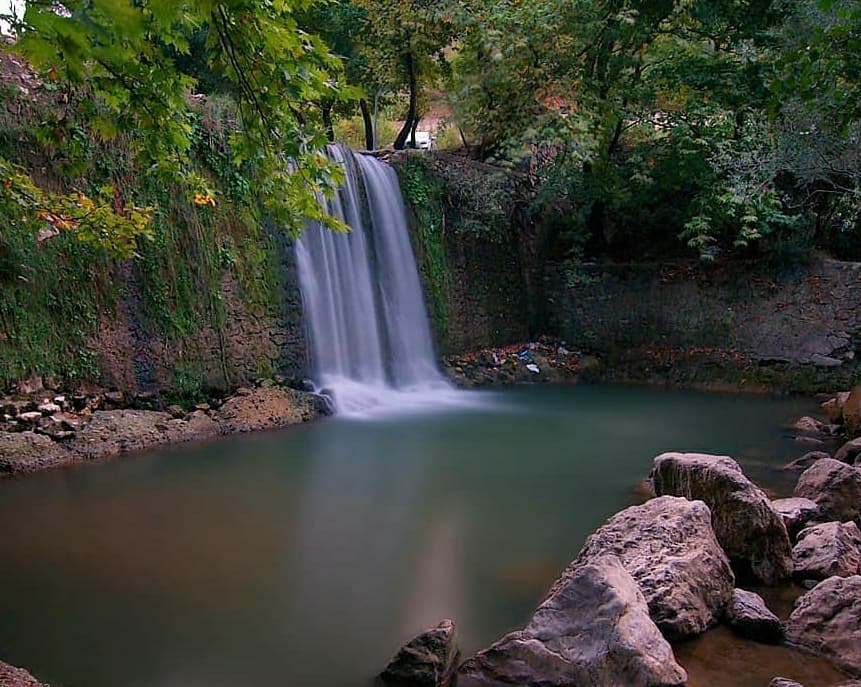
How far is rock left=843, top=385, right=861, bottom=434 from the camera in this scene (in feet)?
27.9

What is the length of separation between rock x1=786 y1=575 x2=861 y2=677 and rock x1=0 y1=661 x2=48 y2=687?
341cm

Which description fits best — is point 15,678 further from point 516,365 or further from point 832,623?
point 516,365

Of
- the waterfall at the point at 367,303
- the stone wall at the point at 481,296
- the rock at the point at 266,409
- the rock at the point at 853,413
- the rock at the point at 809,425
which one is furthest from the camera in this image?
the stone wall at the point at 481,296

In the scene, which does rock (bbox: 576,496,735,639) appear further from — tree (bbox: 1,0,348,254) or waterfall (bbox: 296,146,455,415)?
waterfall (bbox: 296,146,455,415)

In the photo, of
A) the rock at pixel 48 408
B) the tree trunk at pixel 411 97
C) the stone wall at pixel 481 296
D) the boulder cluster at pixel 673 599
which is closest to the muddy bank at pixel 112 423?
the rock at pixel 48 408

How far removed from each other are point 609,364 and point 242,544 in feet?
31.8

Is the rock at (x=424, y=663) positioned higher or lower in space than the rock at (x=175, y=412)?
lower

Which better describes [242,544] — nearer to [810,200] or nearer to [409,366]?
[409,366]

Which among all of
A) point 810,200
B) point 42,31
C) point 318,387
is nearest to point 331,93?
point 42,31

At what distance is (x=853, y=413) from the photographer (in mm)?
8641

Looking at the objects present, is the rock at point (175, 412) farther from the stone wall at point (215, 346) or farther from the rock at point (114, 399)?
the rock at point (114, 399)

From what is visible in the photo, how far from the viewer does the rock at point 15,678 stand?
3.08 m

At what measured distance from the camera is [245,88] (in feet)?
10.6

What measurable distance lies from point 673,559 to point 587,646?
0.94 m
